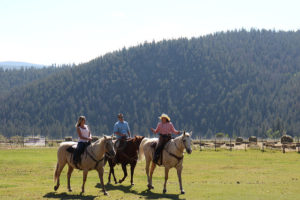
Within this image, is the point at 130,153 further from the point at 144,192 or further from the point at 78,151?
the point at 78,151

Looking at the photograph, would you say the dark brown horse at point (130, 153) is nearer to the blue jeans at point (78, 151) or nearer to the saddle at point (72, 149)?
the saddle at point (72, 149)

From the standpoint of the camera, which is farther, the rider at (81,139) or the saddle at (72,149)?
the saddle at (72,149)

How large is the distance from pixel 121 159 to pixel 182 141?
4.46m

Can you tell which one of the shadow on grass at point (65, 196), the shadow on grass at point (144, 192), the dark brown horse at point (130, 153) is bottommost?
the shadow on grass at point (144, 192)

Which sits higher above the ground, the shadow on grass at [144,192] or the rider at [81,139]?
the rider at [81,139]

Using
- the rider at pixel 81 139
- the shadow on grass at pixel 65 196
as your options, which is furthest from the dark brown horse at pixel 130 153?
the shadow on grass at pixel 65 196

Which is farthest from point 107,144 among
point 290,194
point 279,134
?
point 279,134

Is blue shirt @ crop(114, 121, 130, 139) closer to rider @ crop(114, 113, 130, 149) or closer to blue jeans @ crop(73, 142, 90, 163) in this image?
rider @ crop(114, 113, 130, 149)

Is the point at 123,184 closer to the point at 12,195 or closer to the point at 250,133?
the point at 12,195

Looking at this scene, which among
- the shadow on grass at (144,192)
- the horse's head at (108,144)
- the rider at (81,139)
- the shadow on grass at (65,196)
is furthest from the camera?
the rider at (81,139)

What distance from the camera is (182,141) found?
64.2 ft

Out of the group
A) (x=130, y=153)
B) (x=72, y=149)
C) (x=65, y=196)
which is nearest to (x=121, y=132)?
(x=130, y=153)

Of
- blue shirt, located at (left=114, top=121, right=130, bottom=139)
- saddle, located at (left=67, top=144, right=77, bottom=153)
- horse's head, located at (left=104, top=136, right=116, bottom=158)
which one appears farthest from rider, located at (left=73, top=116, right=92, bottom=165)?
blue shirt, located at (left=114, top=121, right=130, bottom=139)

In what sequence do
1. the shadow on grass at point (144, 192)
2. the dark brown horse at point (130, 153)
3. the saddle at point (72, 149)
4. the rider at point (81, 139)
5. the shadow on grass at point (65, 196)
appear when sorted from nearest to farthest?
the shadow on grass at point (65, 196) → the shadow on grass at point (144, 192) → the rider at point (81, 139) → the saddle at point (72, 149) → the dark brown horse at point (130, 153)
